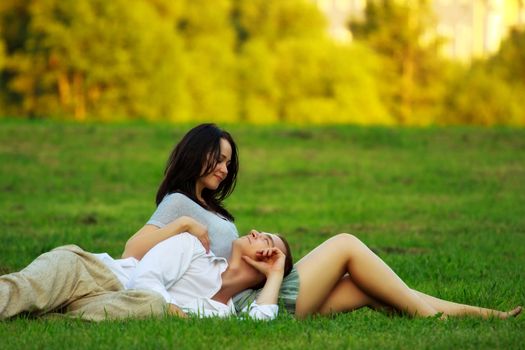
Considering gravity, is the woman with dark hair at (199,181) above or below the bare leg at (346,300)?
above

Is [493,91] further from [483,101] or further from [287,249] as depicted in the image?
[287,249]

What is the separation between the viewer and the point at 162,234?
7.91 metres

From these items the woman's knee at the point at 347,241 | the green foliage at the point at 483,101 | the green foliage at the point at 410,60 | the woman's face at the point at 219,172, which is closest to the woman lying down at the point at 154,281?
the woman's knee at the point at 347,241

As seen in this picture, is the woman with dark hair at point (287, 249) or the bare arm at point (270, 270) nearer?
the bare arm at point (270, 270)

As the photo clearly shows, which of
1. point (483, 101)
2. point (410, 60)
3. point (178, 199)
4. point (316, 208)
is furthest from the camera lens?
point (410, 60)

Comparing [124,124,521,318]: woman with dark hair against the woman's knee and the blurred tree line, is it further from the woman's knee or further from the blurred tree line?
the blurred tree line

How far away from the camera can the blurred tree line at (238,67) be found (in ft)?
164

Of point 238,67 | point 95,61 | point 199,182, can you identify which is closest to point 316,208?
point 199,182

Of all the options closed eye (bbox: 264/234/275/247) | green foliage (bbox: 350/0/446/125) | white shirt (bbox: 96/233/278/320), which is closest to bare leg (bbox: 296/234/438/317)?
closed eye (bbox: 264/234/275/247)

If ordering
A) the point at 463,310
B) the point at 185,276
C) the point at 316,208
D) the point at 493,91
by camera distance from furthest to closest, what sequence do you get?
the point at 493,91
the point at 316,208
the point at 463,310
the point at 185,276

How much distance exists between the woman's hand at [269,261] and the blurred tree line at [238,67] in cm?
4033

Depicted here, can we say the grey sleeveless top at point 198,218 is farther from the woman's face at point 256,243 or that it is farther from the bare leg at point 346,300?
the bare leg at point 346,300

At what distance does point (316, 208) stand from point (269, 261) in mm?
11934

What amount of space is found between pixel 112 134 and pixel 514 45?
41.7 meters
